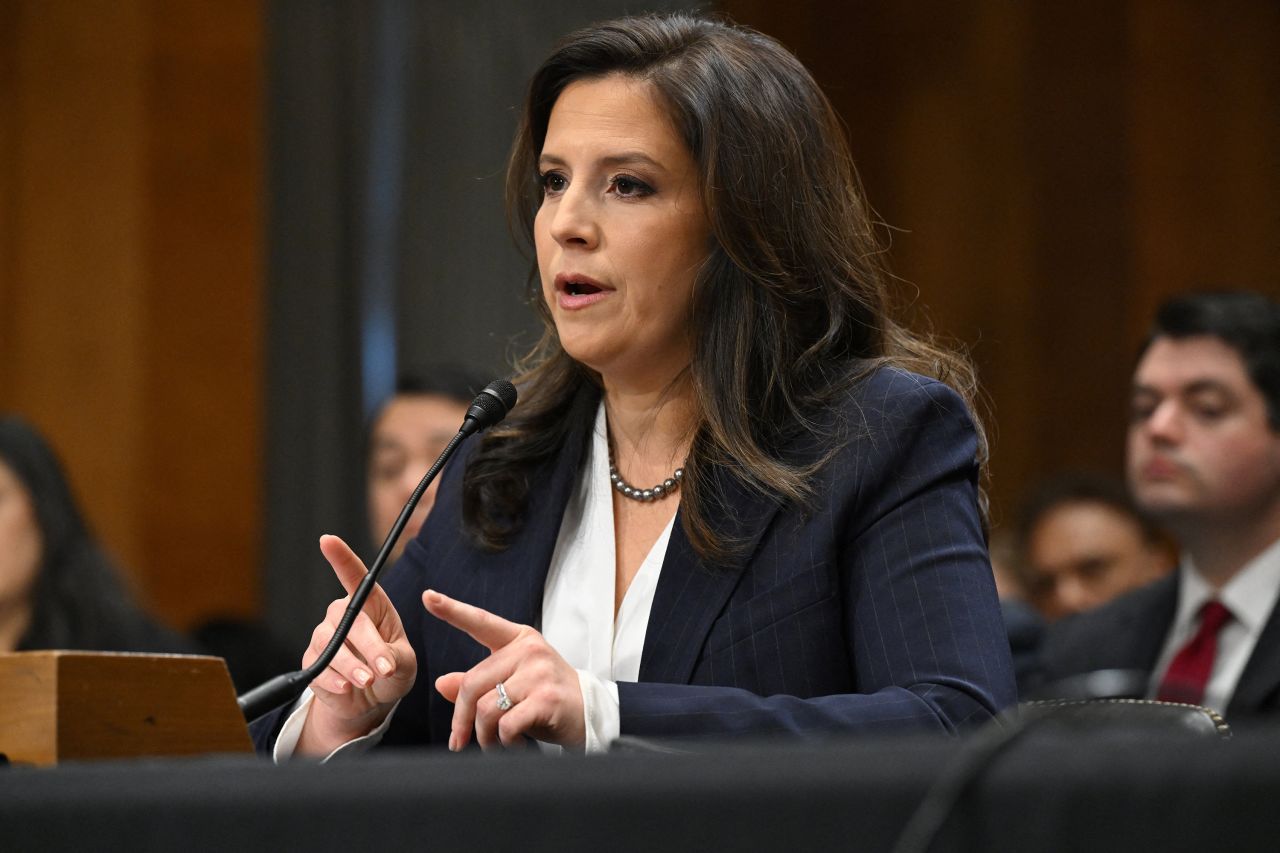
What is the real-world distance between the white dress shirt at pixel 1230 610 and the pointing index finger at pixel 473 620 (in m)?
2.27

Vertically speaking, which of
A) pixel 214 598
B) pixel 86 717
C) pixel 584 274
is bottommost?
pixel 214 598

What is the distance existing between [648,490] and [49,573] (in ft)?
7.58

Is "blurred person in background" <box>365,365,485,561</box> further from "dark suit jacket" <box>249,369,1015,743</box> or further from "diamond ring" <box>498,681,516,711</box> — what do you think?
"diamond ring" <box>498,681,516,711</box>

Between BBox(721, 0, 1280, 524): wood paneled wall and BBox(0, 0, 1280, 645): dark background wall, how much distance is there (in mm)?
18

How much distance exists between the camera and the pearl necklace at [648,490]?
1.81 m

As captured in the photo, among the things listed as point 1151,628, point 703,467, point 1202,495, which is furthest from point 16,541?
point 1202,495

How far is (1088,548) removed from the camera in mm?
4566

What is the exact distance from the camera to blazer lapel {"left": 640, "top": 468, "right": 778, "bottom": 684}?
1646mm

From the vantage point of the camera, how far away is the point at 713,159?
1.75 m

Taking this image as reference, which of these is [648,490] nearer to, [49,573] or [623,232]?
[623,232]

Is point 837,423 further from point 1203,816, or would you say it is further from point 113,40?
point 113,40

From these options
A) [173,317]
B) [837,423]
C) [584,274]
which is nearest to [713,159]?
[584,274]

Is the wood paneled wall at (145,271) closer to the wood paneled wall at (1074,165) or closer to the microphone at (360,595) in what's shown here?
the wood paneled wall at (1074,165)

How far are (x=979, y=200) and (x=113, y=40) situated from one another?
306 centimetres
